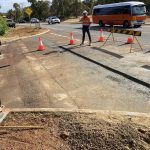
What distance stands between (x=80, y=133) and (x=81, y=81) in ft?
14.5

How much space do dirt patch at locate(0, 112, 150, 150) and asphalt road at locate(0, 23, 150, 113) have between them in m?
1.03

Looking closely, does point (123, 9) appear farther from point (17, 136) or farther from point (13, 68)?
point (17, 136)

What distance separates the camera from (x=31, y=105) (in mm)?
7895

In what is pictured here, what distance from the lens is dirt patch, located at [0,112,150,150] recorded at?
17.2ft

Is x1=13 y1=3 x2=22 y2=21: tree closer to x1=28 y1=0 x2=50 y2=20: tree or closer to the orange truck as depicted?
x1=28 y1=0 x2=50 y2=20: tree

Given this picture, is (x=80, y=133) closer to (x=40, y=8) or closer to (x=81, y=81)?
(x=81, y=81)

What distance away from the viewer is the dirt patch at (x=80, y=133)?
17.2 ft

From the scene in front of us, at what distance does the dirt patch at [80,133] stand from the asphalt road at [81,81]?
103 cm

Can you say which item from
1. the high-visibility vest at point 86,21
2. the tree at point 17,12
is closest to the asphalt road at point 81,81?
the high-visibility vest at point 86,21

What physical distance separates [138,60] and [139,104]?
511 cm

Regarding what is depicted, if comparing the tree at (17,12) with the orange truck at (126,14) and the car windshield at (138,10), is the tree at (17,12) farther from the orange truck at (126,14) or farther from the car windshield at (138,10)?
the car windshield at (138,10)

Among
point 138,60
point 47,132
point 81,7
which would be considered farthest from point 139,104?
point 81,7

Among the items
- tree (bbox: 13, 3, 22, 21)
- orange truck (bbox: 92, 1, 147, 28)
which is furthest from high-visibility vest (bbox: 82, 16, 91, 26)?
tree (bbox: 13, 3, 22, 21)

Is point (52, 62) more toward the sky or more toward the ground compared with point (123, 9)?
more toward the ground
